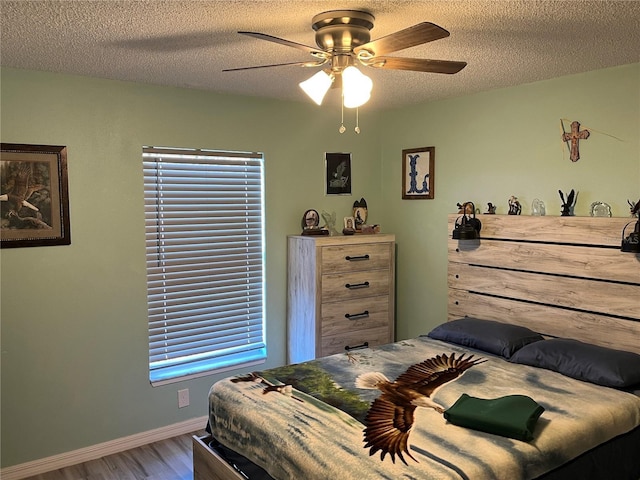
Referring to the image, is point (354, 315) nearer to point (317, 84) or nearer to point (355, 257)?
point (355, 257)

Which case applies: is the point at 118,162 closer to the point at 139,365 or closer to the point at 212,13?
the point at 139,365

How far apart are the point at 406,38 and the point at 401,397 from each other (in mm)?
1679

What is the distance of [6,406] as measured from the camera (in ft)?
10.4

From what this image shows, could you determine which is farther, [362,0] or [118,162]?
[118,162]

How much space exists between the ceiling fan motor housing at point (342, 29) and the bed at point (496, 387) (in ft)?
5.44

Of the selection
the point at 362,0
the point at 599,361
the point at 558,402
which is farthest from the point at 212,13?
the point at 599,361

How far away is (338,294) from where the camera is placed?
409 cm

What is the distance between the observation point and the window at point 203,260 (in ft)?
12.2

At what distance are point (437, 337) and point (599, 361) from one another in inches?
42.6

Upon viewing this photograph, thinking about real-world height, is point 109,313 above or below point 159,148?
below

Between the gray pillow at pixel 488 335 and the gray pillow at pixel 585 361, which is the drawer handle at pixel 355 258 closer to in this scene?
the gray pillow at pixel 488 335

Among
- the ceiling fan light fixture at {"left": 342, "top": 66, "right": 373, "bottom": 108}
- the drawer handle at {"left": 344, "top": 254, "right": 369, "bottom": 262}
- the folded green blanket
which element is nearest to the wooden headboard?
the drawer handle at {"left": 344, "top": 254, "right": 369, "bottom": 262}

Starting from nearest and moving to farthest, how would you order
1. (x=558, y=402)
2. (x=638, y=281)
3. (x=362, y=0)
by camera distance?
1. (x=362, y=0)
2. (x=558, y=402)
3. (x=638, y=281)

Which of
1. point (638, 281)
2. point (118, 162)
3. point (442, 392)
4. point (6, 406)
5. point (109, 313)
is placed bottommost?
point (6, 406)
